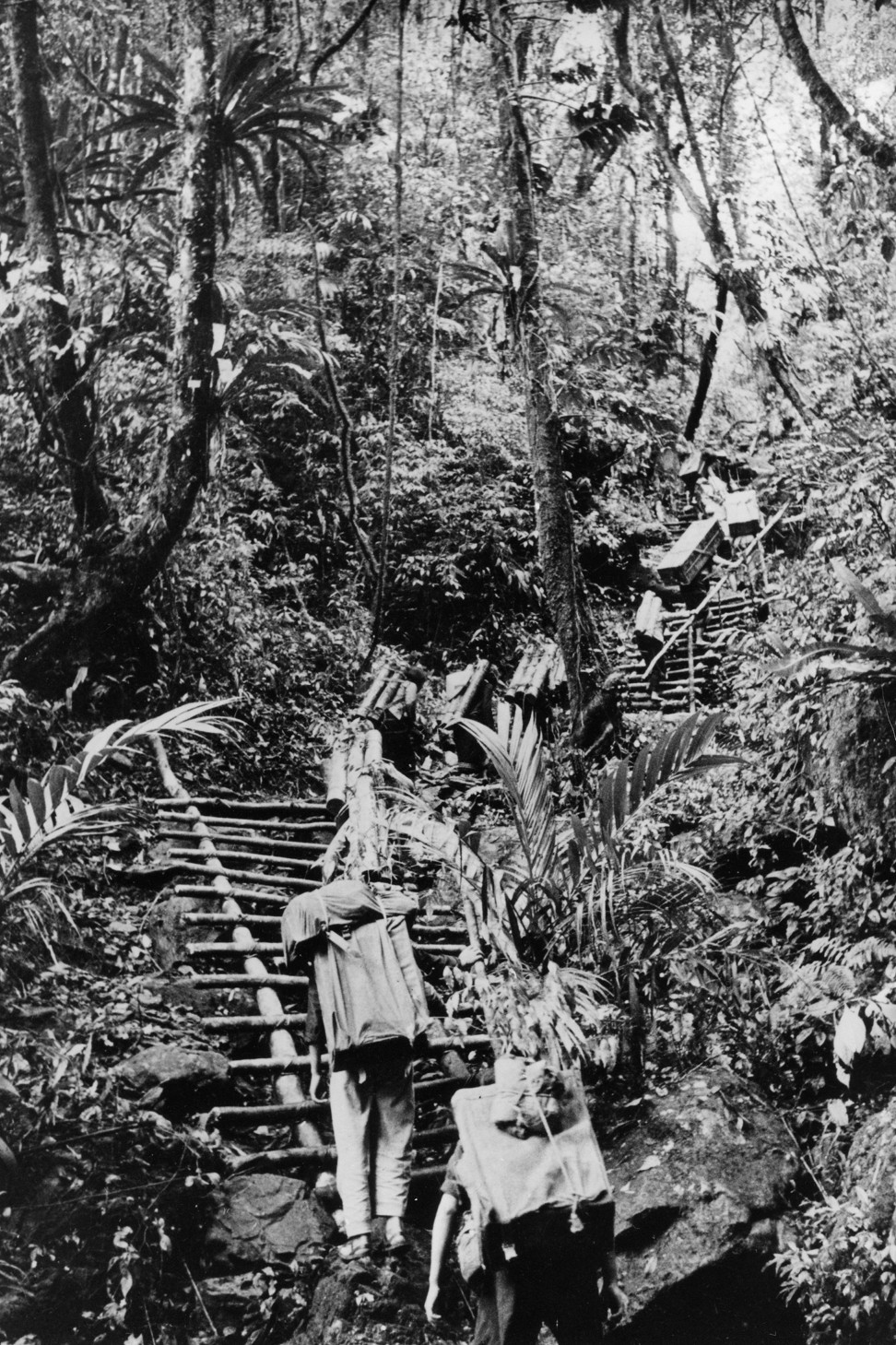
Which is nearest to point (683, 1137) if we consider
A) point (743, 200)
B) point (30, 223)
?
point (30, 223)

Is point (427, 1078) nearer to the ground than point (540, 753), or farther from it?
nearer to the ground

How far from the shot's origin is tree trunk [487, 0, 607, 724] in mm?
6363

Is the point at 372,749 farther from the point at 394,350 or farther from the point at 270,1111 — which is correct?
the point at 394,350

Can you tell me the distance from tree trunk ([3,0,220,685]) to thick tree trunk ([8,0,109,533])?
246 mm

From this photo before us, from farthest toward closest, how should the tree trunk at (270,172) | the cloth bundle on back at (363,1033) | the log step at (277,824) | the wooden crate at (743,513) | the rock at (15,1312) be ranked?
the wooden crate at (743,513) < the tree trunk at (270,172) < the log step at (277,824) < the cloth bundle on back at (363,1033) < the rock at (15,1312)

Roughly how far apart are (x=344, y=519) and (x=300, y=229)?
1661 mm

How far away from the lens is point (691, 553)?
7645 millimetres

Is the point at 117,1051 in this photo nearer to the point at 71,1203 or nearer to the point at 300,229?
the point at 71,1203

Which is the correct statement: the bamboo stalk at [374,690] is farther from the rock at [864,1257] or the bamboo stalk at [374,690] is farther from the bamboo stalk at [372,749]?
the rock at [864,1257]

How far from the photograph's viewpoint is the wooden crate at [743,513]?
705cm

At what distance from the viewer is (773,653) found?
5344 mm

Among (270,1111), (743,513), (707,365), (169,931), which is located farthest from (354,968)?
(707,365)

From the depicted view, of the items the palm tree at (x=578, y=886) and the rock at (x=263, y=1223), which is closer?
the rock at (x=263, y=1223)

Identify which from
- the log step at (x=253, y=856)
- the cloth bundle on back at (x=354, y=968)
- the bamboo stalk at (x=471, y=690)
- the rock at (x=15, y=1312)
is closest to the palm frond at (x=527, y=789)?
the cloth bundle on back at (x=354, y=968)
